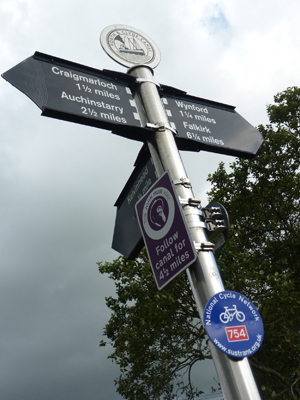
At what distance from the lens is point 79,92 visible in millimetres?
3463

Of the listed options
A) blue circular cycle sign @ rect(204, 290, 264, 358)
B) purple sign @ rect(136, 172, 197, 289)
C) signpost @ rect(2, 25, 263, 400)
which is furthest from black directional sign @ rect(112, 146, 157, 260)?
blue circular cycle sign @ rect(204, 290, 264, 358)

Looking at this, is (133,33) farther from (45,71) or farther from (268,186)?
(268,186)

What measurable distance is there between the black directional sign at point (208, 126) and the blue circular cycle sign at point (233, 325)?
6.02 feet

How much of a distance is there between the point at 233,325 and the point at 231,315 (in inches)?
2.4

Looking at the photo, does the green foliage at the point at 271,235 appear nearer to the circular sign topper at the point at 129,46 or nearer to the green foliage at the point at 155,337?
the green foliage at the point at 155,337

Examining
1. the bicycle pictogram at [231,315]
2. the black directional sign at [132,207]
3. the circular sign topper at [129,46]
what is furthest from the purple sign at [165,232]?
the circular sign topper at [129,46]

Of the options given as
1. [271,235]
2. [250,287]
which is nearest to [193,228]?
[250,287]

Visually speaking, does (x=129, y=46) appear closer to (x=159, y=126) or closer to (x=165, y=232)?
(x=159, y=126)

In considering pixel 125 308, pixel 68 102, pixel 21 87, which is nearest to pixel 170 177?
pixel 68 102

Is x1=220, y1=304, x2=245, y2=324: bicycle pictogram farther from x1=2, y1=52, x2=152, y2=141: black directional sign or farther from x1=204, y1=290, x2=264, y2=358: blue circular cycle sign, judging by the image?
x1=2, y1=52, x2=152, y2=141: black directional sign

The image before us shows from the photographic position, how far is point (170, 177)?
2.90 metres

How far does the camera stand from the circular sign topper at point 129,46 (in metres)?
4.17

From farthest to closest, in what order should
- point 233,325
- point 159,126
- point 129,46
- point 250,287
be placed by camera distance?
point 250,287
point 129,46
point 159,126
point 233,325

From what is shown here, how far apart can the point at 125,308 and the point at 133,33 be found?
938 centimetres
